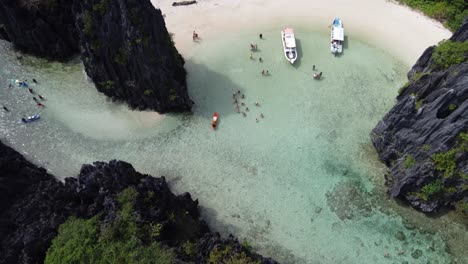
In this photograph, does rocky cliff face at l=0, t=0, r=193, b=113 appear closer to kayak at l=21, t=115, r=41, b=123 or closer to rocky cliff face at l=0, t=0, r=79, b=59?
rocky cliff face at l=0, t=0, r=79, b=59

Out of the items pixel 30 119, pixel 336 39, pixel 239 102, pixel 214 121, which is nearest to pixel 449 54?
pixel 336 39

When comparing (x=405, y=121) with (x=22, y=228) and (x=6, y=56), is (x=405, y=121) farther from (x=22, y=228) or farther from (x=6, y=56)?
(x=6, y=56)

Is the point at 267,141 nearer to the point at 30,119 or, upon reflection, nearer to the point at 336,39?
the point at 336,39

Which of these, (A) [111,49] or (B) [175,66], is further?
(B) [175,66]

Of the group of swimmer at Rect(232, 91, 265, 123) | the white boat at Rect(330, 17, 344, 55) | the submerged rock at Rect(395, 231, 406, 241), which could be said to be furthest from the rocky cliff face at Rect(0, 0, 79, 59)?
the submerged rock at Rect(395, 231, 406, 241)

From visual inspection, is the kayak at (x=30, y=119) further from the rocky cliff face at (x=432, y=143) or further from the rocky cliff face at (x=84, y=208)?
the rocky cliff face at (x=432, y=143)

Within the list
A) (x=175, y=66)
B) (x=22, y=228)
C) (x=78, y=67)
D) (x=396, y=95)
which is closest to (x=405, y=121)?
(x=396, y=95)

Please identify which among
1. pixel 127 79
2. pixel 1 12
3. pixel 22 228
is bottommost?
pixel 22 228
